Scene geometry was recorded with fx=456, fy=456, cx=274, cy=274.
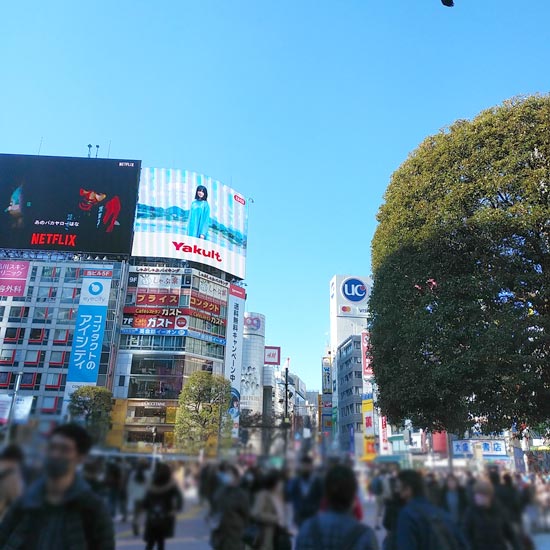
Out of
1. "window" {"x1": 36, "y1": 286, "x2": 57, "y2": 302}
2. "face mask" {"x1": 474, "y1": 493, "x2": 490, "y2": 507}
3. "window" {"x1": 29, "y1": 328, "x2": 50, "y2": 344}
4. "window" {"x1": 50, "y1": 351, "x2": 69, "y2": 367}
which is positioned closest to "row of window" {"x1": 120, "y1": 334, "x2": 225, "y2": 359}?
"window" {"x1": 50, "y1": 351, "x2": 69, "y2": 367}

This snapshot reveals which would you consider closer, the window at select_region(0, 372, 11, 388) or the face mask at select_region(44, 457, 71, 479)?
the face mask at select_region(44, 457, 71, 479)

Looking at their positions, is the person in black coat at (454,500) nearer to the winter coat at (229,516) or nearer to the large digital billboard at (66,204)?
the winter coat at (229,516)

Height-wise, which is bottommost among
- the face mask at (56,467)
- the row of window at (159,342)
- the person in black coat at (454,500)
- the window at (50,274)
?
the person in black coat at (454,500)

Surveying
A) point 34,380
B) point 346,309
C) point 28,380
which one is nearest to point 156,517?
point 34,380

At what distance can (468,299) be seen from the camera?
43.0 feet

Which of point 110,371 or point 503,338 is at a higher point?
point 110,371

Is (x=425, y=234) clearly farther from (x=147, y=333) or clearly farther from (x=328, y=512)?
(x=147, y=333)

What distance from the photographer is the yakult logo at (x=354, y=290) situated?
3479 inches

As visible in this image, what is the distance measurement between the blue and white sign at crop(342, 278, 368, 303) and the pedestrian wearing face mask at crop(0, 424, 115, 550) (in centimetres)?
8659

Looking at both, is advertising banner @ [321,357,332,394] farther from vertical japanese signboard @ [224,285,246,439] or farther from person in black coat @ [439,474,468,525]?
person in black coat @ [439,474,468,525]

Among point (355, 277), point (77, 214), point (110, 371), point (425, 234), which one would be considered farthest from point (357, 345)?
point (425, 234)

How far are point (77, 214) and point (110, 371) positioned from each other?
1833cm

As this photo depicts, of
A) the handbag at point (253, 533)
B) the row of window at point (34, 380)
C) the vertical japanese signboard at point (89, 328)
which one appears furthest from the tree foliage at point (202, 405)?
the handbag at point (253, 533)

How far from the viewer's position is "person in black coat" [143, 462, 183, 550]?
108 inches
